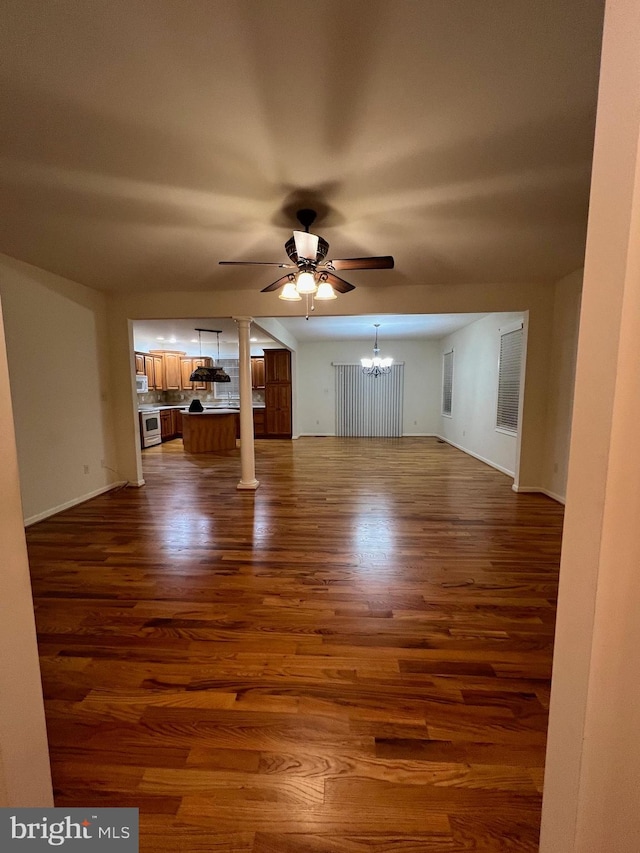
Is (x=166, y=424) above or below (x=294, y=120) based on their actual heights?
below

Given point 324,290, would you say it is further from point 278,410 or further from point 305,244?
point 278,410

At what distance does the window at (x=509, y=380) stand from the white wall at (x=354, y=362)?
362cm

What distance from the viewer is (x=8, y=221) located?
242 centimetres

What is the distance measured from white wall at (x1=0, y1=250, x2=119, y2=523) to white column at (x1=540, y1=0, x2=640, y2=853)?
13.4 feet

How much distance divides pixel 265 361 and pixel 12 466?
303 inches

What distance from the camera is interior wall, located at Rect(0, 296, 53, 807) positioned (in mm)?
711

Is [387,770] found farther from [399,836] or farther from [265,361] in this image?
[265,361]

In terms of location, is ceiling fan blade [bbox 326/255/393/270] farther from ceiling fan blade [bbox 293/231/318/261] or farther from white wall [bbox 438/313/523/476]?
white wall [bbox 438/313/523/476]

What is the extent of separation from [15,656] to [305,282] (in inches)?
91.3

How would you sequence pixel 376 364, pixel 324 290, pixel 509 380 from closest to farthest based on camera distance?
pixel 324 290, pixel 509 380, pixel 376 364

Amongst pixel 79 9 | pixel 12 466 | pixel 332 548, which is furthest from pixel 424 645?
pixel 79 9

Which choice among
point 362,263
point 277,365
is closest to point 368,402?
point 277,365

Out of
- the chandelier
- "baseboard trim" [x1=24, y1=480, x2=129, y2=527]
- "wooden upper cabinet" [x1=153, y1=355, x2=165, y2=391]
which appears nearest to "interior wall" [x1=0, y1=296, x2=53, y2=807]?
"baseboard trim" [x1=24, y1=480, x2=129, y2=527]

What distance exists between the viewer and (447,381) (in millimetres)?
7938
